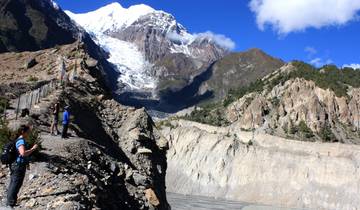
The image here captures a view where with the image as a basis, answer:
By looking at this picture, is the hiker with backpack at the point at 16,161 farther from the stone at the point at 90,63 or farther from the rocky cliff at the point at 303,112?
the rocky cliff at the point at 303,112

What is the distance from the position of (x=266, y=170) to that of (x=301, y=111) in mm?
45913

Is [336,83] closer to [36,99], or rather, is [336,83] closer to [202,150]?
[202,150]

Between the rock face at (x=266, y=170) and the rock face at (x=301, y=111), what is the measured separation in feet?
82.0

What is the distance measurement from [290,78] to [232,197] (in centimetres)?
7289

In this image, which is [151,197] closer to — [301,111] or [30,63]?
[30,63]

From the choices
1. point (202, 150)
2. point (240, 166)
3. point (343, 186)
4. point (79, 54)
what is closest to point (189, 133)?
point (202, 150)

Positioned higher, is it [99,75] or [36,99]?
[99,75]

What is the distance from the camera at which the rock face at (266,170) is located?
4237 inches

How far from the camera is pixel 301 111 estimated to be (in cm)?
15850

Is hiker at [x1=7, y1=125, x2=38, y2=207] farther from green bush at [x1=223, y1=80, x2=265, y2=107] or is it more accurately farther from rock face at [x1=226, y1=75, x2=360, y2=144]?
green bush at [x1=223, y1=80, x2=265, y2=107]

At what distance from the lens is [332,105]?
162875 millimetres

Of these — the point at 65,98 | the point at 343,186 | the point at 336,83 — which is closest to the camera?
the point at 65,98

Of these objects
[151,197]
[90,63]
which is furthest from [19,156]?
[90,63]

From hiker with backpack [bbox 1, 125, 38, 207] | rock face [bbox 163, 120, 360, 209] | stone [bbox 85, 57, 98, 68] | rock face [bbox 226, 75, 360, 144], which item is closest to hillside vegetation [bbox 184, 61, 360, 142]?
rock face [bbox 226, 75, 360, 144]
